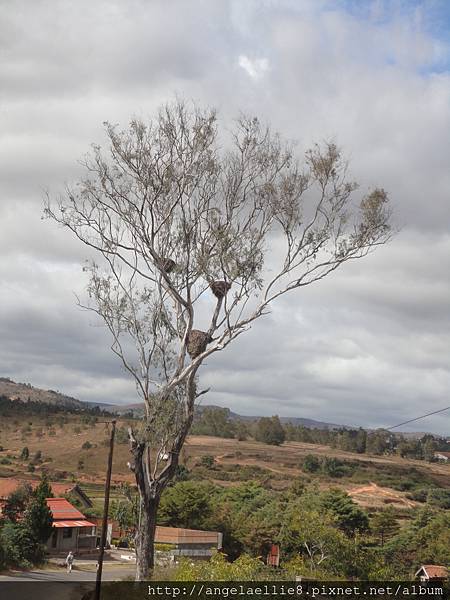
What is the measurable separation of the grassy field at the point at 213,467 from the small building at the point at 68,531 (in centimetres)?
1397

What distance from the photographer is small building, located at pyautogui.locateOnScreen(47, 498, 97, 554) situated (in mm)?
38938

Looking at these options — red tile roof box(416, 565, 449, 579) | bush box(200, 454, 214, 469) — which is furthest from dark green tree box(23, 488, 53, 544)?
bush box(200, 454, 214, 469)

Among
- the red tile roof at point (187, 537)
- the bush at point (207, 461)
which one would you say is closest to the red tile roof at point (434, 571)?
the red tile roof at point (187, 537)

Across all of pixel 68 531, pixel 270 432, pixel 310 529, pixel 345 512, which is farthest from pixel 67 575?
pixel 270 432

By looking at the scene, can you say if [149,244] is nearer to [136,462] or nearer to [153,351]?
[153,351]

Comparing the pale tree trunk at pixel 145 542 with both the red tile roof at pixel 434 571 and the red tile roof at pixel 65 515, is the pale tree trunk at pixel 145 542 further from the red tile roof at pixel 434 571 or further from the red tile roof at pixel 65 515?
the red tile roof at pixel 65 515

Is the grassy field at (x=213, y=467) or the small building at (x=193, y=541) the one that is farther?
the grassy field at (x=213, y=467)

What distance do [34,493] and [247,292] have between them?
21.4 metres

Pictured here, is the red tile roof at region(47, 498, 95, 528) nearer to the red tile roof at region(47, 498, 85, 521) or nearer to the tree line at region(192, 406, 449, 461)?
the red tile roof at region(47, 498, 85, 521)

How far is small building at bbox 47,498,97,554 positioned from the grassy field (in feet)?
45.8

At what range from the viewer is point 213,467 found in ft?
265

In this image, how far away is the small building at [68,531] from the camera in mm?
38938

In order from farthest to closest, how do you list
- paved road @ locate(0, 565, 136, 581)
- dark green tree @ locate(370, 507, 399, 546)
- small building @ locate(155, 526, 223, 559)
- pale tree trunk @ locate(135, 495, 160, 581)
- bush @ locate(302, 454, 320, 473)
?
bush @ locate(302, 454, 320, 473), dark green tree @ locate(370, 507, 399, 546), small building @ locate(155, 526, 223, 559), paved road @ locate(0, 565, 136, 581), pale tree trunk @ locate(135, 495, 160, 581)

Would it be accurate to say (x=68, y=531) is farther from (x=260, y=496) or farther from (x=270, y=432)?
(x=270, y=432)
